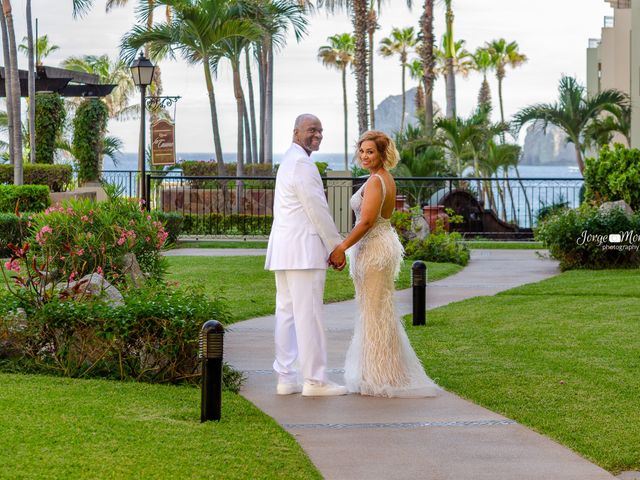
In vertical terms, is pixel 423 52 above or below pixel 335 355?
above

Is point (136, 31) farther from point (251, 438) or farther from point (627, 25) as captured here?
point (251, 438)

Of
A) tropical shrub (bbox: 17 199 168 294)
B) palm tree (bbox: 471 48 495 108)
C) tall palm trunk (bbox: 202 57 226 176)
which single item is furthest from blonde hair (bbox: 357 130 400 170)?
palm tree (bbox: 471 48 495 108)

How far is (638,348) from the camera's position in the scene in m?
10.2

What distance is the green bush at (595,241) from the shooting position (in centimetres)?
1762

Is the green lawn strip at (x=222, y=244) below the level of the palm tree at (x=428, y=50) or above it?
below

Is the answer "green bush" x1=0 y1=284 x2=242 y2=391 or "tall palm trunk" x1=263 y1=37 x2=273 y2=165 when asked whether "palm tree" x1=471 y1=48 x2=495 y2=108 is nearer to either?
"tall palm trunk" x1=263 y1=37 x2=273 y2=165

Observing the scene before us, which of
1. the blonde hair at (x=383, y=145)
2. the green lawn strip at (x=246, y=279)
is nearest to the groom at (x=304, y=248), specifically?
the blonde hair at (x=383, y=145)

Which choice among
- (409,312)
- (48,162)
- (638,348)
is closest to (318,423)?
(638,348)

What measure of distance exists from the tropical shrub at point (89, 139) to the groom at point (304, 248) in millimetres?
25033

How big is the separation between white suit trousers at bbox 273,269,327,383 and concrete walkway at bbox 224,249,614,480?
21 centimetres

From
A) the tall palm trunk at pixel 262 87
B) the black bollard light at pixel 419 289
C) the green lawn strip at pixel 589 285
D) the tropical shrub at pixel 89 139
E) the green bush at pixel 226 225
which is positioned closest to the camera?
the black bollard light at pixel 419 289

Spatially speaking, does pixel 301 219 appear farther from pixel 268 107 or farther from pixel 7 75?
pixel 268 107

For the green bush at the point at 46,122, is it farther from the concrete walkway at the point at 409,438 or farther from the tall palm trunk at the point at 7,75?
the concrete walkway at the point at 409,438

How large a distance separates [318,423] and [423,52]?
118 feet
